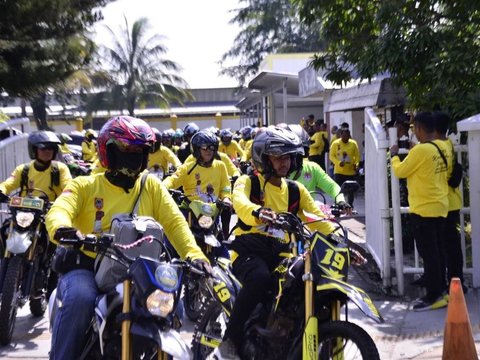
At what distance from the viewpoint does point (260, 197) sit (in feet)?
18.1

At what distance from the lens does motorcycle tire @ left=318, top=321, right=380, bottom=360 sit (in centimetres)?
432

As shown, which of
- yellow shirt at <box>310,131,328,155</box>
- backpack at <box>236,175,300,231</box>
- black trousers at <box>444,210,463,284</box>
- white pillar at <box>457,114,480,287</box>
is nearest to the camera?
backpack at <box>236,175,300,231</box>

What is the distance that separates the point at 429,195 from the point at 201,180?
8.63 ft

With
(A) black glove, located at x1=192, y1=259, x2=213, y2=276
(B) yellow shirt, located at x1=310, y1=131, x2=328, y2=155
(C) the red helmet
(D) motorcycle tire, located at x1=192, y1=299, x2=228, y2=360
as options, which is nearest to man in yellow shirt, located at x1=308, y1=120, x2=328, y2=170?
(B) yellow shirt, located at x1=310, y1=131, x2=328, y2=155

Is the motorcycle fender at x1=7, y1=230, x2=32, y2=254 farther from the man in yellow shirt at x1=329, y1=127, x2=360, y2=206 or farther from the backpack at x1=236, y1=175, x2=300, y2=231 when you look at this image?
the man in yellow shirt at x1=329, y1=127, x2=360, y2=206

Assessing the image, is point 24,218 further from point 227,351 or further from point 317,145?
point 317,145

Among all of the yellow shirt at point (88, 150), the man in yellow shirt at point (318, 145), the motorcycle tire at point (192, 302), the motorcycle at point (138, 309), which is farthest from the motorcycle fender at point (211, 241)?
the yellow shirt at point (88, 150)

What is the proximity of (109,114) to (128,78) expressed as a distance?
2.87m

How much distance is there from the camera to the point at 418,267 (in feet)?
27.5

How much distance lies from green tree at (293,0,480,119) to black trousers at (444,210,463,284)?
1.66 meters

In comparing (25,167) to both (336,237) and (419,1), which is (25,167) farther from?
(419,1)

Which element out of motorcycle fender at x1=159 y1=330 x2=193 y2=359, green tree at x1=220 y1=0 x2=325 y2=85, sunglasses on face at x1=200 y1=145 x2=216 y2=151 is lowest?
motorcycle fender at x1=159 y1=330 x2=193 y2=359

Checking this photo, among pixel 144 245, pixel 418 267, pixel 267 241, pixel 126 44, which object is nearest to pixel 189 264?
pixel 144 245

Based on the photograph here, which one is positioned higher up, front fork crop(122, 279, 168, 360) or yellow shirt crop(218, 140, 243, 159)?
yellow shirt crop(218, 140, 243, 159)
